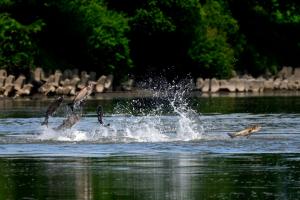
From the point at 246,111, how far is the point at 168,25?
24882 millimetres

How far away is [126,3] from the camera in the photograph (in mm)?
78188

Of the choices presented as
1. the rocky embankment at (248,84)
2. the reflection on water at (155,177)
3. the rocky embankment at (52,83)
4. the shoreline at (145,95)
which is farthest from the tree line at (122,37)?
the reflection on water at (155,177)

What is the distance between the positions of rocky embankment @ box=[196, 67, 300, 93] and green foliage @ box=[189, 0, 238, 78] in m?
1.01

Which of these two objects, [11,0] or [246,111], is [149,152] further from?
[11,0]

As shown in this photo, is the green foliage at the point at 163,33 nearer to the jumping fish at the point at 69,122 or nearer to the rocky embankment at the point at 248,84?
the rocky embankment at the point at 248,84

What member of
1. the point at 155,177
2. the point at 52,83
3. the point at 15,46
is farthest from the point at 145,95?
the point at 155,177

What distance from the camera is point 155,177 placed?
84.2 feet

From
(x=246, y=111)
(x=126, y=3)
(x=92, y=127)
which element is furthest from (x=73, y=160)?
(x=126, y=3)

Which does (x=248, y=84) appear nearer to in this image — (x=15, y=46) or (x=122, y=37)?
(x=122, y=37)

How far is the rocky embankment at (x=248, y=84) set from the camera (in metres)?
74.3

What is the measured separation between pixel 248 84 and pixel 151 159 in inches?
1854

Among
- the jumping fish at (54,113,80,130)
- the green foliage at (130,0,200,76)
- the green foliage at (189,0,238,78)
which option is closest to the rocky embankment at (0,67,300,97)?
the green foliage at (189,0,238,78)

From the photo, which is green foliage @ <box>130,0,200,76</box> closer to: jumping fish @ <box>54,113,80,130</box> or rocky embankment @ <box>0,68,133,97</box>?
rocky embankment @ <box>0,68,133,97</box>

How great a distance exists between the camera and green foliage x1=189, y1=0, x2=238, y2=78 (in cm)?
7744
